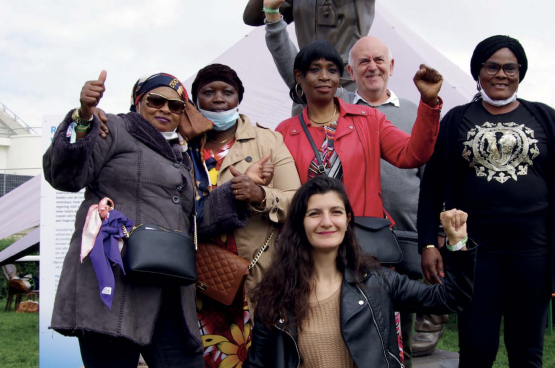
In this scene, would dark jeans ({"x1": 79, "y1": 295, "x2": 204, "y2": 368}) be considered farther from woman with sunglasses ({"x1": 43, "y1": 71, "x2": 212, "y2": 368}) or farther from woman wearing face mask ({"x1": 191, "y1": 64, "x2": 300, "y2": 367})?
woman wearing face mask ({"x1": 191, "y1": 64, "x2": 300, "y2": 367})

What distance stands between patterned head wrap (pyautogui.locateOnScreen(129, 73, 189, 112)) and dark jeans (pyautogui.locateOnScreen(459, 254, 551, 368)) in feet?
5.40

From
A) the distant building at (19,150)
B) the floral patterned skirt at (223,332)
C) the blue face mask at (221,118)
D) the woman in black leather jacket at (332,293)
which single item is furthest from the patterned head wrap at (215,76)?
the distant building at (19,150)

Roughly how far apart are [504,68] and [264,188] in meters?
1.35

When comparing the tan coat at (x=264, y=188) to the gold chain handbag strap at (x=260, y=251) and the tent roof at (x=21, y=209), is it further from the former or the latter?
the tent roof at (x=21, y=209)

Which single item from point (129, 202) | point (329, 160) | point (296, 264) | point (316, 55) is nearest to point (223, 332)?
point (296, 264)

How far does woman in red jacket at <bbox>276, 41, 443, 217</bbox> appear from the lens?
9.79 ft

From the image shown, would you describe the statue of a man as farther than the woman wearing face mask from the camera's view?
Yes

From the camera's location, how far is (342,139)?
3.08m

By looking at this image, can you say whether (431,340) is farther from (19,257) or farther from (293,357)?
(19,257)

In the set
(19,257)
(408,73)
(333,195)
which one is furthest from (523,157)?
(19,257)

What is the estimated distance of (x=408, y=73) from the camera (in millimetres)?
Result: 9383

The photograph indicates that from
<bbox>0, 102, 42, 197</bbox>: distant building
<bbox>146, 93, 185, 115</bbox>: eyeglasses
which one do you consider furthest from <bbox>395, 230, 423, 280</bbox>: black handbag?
<bbox>0, 102, 42, 197</bbox>: distant building

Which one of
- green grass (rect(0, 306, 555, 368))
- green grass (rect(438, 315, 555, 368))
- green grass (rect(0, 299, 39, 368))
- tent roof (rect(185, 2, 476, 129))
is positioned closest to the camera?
green grass (rect(438, 315, 555, 368))

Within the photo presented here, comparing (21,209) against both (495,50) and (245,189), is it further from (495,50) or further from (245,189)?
(495,50)
